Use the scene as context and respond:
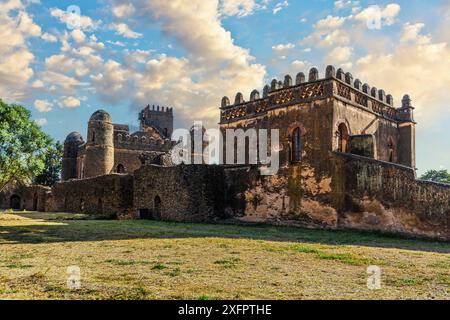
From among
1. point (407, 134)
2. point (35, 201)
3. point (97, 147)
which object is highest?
point (97, 147)

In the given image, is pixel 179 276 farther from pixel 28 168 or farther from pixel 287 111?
pixel 28 168

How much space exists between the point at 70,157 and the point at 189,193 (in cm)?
2666

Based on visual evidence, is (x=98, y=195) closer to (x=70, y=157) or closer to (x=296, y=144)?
(x=296, y=144)

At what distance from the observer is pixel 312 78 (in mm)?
16078

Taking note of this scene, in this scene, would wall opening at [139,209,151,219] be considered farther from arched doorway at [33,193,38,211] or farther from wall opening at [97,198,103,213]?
arched doorway at [33,193,38,211]

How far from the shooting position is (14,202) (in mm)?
41562

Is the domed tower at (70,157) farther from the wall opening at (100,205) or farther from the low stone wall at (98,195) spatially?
the wall opening at (100,205)

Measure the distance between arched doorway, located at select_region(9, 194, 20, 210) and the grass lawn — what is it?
3371 centimetres

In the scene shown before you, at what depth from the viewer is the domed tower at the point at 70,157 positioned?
40.6 meters

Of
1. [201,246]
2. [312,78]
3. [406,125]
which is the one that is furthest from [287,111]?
[201,246]

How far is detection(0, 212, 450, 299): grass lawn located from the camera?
4.93m

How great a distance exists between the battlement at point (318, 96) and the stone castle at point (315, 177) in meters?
0.04

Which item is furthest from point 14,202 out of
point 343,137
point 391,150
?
point 391,150

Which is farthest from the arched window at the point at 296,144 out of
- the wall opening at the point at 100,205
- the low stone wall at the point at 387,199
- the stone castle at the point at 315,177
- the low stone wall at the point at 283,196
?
the wall opening at the point at 100,205
